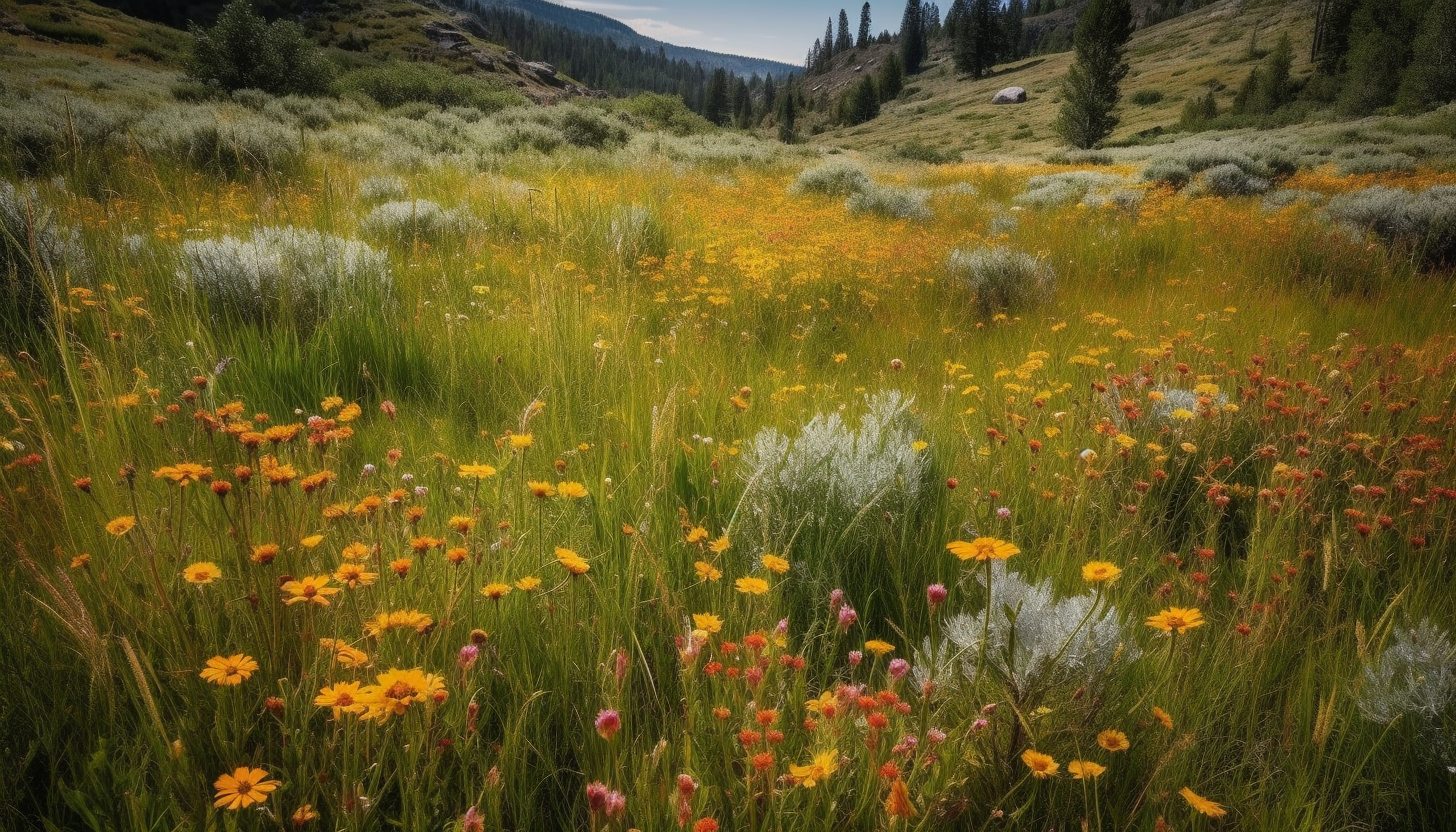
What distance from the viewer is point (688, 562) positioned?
6.09 feet

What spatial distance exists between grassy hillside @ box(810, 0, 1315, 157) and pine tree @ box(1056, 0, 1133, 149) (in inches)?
142

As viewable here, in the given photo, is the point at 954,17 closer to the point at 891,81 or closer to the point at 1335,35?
the point at 891,81

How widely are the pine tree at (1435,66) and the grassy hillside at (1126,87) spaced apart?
17.8 meters

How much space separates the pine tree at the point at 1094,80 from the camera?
131 feet

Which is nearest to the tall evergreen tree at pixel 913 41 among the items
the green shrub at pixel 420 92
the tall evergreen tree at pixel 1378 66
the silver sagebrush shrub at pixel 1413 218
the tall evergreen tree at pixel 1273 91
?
the tall evergreen tree at pixel 1273 91

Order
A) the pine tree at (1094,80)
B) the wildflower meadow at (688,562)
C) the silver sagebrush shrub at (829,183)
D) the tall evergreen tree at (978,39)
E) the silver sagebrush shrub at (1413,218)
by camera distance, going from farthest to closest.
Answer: the tall evergreen tree at (978,39) < the pine tree at (1094,80) < the silver sagebrush shrub at (829,183) < the silver sagebrush shrub at (1413,218) < the wildflower meadow at (688,562)

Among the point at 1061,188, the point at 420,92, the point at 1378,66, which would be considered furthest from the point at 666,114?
the point at 1378,66

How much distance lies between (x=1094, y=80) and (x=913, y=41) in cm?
10200

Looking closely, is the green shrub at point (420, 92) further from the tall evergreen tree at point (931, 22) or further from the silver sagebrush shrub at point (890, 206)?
the tall evergreen tree at point (931, 22)

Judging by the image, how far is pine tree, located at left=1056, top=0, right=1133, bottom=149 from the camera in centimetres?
3994

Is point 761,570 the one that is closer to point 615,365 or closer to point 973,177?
point 615,365

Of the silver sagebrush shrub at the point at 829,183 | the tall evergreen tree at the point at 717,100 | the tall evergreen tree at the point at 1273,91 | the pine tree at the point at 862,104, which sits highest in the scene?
the tall evergreen tree at the point at 717,100

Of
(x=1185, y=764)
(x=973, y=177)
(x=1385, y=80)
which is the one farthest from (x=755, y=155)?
(x=1385, y=80)

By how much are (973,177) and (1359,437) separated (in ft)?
50.4
